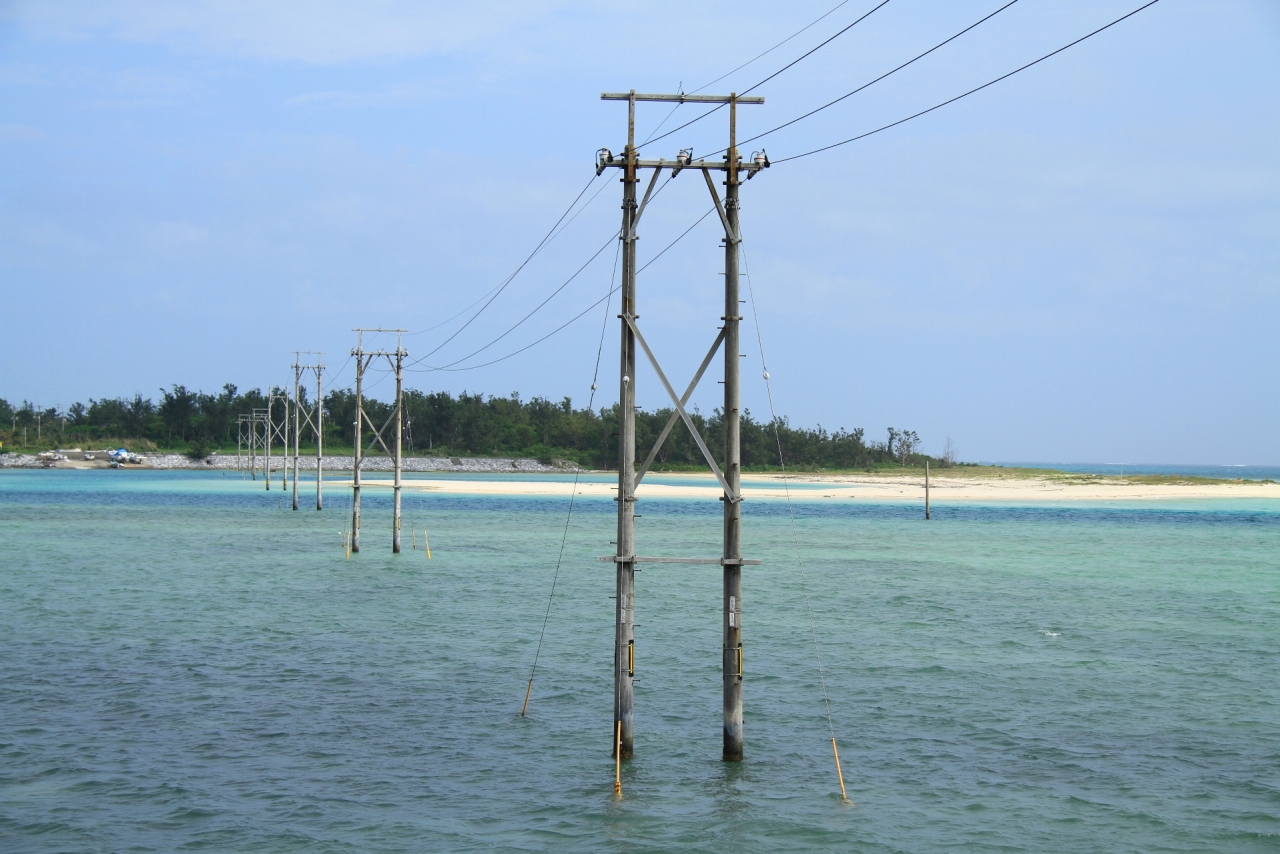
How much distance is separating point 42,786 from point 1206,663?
2207cm

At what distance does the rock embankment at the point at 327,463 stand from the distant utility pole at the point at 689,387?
172 meters

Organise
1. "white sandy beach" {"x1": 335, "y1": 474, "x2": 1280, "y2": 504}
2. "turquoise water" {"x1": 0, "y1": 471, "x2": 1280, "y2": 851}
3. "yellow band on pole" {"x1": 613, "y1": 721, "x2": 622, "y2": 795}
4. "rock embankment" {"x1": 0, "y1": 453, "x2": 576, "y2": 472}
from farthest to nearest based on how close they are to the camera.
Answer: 1. "rock embankment" {"x1": 0, "y1": 453, "x2": 576, "y2": 472}
2. "white sandy beach" {"x1": 335, "y1": 474, "x2": 1280, "y2": 504}
3. "yellow band on pole" {"x1": 613, "y1": 721, "x2": 622, "y2": 795}
4. "turquoise water" {"x1": 0, "y1": 471, "x2": 1280, "y2": 851}

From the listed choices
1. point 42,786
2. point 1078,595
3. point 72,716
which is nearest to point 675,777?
point 42,786

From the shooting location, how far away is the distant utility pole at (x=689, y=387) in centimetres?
1532

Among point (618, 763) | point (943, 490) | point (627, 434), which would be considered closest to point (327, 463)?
point (943, 490)

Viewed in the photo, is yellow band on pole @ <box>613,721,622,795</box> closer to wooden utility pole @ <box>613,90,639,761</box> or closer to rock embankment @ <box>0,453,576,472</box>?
wooden utility pole @ <box>613,90,639,761</box>

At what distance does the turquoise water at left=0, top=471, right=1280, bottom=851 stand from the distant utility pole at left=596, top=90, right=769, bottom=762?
5.90ft

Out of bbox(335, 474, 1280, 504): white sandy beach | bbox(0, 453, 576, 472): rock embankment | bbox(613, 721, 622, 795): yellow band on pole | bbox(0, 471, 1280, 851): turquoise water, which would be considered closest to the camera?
bbox(0, 471, 1280, 851): turquoise water

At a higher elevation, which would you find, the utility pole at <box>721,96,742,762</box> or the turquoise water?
the utility pole at <box>721,96,742,762</box>

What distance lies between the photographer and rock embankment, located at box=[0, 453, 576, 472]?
188 meters

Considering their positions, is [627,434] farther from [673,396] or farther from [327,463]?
[327,463]

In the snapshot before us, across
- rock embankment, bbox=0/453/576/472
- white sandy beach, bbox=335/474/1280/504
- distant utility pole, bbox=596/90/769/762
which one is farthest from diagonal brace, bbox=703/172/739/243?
rock embankment, bbox=0/453/576/472

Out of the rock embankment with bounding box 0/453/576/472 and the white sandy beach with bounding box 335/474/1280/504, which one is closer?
the white sandy beach with bounding box 335/474/1280/504

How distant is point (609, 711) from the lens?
19672mm
